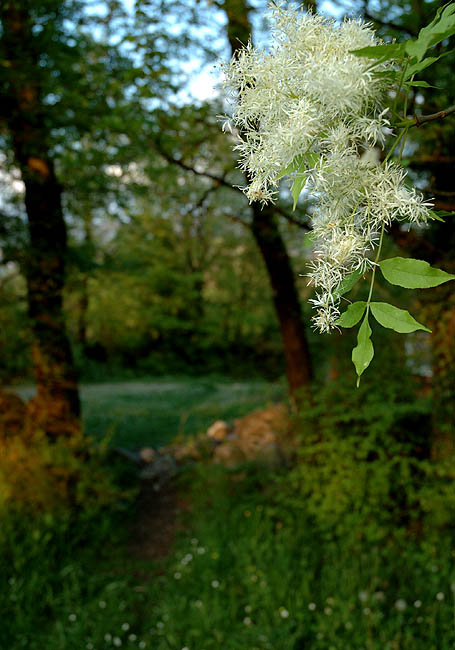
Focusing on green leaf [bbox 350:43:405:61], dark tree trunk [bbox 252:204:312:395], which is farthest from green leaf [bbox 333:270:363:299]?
dark tree trunk [bbox 252:204:312:395]

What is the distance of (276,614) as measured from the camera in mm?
3109

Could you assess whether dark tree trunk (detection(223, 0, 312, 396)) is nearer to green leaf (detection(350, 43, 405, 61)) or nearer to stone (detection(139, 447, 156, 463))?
stone (detection(139, 447, 156, 463))

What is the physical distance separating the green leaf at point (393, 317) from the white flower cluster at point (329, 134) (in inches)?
2.5

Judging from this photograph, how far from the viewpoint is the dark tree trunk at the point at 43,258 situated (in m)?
4.82

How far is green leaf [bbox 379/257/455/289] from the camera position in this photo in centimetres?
80

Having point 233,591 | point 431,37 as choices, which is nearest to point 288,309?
point 233,591

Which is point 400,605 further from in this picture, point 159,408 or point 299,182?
point 159,408

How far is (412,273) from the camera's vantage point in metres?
0.83

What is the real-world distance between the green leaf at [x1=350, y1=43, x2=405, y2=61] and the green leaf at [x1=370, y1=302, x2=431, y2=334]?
0.34m

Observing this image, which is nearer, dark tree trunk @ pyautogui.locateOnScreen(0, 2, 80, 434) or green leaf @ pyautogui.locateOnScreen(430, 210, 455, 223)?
green leaf @ pyautogui.locateOnScreen(430, 210, 455, 223)

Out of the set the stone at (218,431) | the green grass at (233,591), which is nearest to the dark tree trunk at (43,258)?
the green grass at (233,591)

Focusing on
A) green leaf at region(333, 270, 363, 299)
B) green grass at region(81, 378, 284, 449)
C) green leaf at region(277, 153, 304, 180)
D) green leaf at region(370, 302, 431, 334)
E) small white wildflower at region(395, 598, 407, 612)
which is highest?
green leaf at region(277, 153, 304, 180)

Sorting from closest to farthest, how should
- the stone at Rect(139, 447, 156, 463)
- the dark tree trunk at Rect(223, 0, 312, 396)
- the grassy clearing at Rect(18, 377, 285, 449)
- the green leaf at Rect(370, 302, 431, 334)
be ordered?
1. the green leaf at Rect(370, 302, 431, 334)
2. the dark tree trunk at Rect(223, 0, 312, 396)
3. the stone at Rect(139, 447, 156, 463)
4. the grassy clearing at Rect(18, 377, 285, 449)

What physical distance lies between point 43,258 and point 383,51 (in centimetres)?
471
